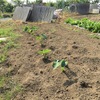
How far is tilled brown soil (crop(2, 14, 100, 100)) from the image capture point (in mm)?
3992

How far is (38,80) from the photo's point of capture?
179 inches

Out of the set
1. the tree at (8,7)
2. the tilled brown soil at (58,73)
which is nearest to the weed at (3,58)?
the tilled brown soil at (58,73)

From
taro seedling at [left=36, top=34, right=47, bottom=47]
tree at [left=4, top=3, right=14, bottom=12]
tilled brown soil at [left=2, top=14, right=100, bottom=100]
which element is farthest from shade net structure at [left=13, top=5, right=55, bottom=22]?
tree at [left=4, top=3, right=14, bottom=12]

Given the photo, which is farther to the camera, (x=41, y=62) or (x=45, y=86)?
(x=41, y=62)

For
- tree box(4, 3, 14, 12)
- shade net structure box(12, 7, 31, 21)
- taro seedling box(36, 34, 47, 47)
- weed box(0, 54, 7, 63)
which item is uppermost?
taro seedling box(36, 34, 47, 47)

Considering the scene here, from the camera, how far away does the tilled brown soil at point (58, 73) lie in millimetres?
3992

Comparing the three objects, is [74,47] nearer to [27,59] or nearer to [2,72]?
[27,59]

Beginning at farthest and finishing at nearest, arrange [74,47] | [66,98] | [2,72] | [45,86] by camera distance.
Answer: [74,47] < [2,72] < [45,86] < [66,98]

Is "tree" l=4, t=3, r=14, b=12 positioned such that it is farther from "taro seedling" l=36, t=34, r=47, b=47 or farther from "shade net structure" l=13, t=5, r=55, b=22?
"taro seedling" l=36, t=34, r=47, b=47

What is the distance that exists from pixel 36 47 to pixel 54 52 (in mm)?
970

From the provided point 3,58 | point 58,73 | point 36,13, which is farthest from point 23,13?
point 58,73

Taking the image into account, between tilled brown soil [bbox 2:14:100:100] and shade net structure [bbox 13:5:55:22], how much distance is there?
933 cm

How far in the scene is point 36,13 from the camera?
1711cm

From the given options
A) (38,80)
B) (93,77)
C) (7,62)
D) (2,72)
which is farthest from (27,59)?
(93,77)
